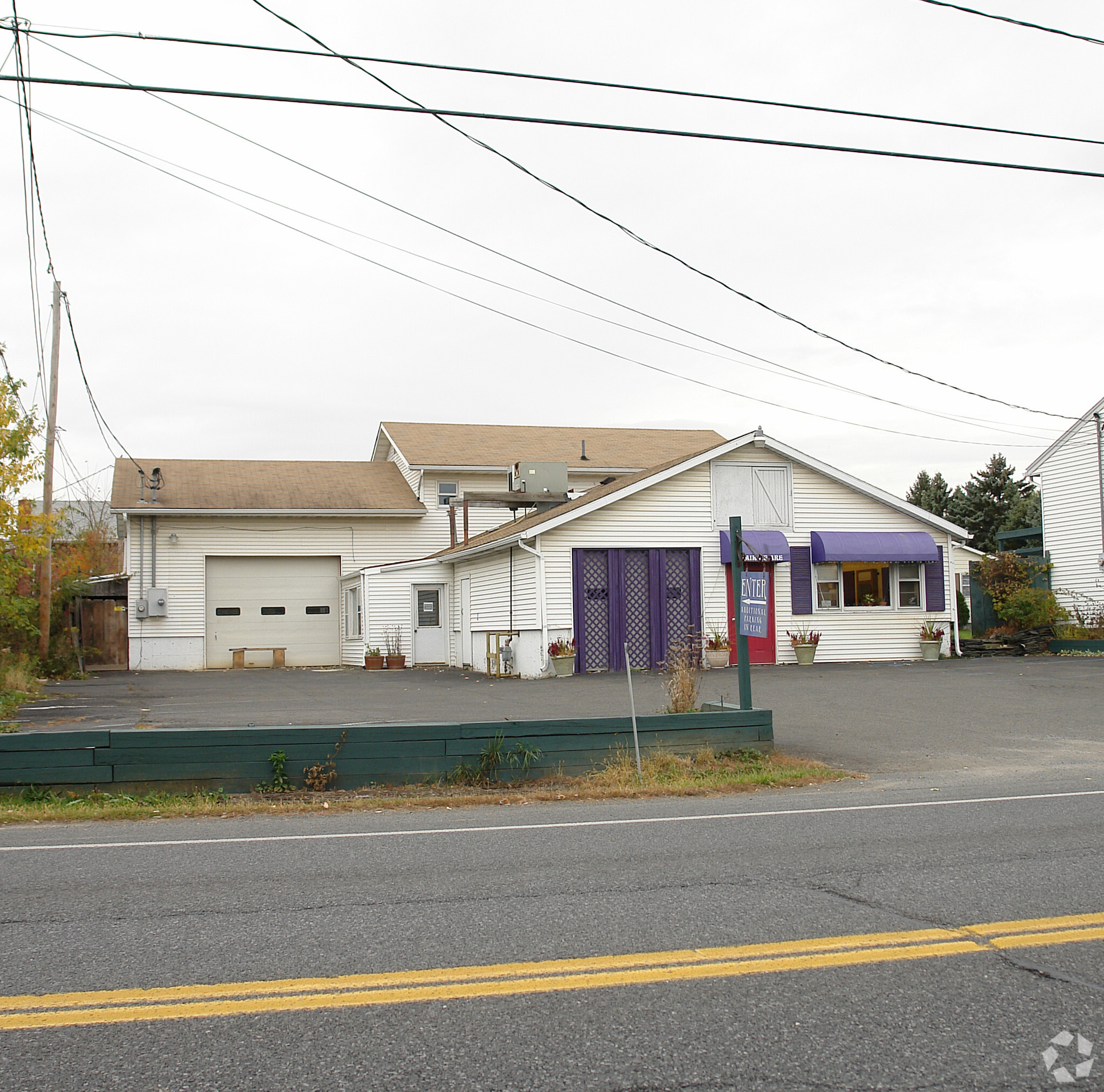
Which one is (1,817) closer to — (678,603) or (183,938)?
(183,938)

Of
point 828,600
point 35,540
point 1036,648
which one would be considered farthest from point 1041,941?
point 1036,648

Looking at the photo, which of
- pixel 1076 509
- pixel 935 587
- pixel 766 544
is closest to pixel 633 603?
pixel 766 544

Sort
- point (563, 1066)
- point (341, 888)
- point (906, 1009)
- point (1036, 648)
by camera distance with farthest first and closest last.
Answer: point (1036, 648)
point (341, 888)
point (906, 1009)
point (563, 1066)

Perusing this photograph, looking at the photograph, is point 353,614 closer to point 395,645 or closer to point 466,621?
point 395,645

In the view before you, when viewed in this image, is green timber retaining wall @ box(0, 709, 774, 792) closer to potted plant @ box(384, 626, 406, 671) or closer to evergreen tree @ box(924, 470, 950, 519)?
potted plant @ box(384, 626, 406, 671)

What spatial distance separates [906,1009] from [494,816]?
16.4 ft

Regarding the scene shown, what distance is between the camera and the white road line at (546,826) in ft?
24.7

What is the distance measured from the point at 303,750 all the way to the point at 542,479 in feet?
63.1

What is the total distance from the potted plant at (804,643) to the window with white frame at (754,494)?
2513 millimetres

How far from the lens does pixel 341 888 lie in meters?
6.03


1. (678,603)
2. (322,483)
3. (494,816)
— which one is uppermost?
(322,483)

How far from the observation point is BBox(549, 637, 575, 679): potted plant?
21734 mm

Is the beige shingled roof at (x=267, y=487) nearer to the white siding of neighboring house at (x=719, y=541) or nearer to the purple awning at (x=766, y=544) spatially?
the white siding of neighboring house at (x=719, y=541)

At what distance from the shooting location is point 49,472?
24266 millimetres
